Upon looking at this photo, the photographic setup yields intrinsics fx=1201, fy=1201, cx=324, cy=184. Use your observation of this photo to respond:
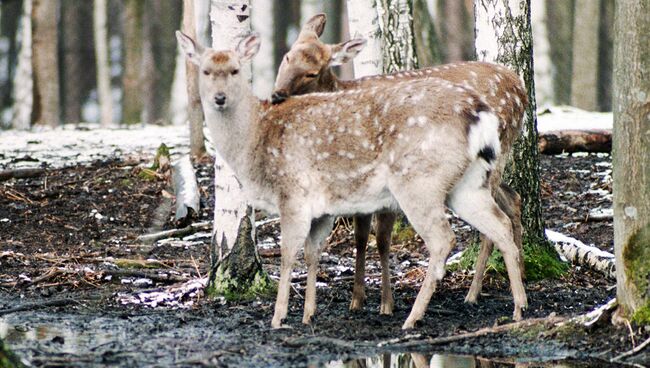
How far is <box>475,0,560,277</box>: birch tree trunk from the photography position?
9.48 m

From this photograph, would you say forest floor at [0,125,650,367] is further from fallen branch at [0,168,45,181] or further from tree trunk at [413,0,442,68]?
tree trunk at [413,0,442,68]

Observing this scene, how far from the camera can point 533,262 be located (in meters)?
9.52

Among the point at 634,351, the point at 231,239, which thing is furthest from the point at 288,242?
the point at 634,351

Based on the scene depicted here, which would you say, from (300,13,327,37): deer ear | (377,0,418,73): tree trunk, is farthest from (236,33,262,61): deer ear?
(377,0,418,73): tree trunk

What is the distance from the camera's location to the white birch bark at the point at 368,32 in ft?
37.3

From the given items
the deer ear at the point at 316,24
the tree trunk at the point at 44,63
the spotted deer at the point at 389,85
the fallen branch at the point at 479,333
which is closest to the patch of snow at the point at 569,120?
the deer ear at the point at 316,24

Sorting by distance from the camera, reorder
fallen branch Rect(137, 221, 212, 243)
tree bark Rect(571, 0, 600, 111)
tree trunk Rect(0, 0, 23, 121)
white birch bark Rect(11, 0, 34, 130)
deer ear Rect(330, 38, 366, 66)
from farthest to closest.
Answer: tree trunk Rect(0, 0, 23, 121), white birch bark Rect(11, 0, 34, 130), tree bark Rect(571, 0, 600, 111), fallen branch Rect(137, 221, 212, 243), deer ear Rect(330, 38, 366, 66)

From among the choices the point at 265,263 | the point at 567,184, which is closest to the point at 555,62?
the point at 567,184

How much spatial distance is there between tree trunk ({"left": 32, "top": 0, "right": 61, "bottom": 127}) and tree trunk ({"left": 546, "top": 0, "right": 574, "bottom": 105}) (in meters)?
14.4

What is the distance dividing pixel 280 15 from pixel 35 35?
16.2 m

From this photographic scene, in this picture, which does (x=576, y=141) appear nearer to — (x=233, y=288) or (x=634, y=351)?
(x=233, y=288)

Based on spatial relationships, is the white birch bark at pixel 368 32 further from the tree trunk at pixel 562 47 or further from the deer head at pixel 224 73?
the tree trunk at pixel 562 47

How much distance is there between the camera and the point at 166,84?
1400 inches

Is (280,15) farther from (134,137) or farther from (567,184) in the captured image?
(567,184)
